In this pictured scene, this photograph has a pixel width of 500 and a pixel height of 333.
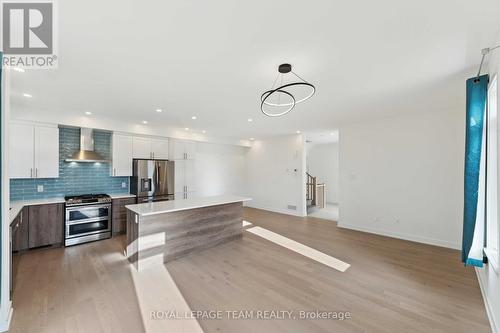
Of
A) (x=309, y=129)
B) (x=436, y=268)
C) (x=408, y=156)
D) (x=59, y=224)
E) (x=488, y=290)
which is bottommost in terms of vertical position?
(x=436, y=268)

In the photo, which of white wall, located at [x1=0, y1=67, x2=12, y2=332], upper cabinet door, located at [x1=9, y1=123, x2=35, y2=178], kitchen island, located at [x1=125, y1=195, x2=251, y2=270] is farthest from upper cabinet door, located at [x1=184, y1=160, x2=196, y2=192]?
white wall, located at [x1=0, y1=67, x2=12, y2=332]

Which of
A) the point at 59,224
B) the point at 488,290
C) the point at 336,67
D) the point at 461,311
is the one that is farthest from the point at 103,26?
the point at 488,290

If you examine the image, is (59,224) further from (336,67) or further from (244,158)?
(244,158)

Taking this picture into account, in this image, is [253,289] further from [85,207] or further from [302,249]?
[85,207]

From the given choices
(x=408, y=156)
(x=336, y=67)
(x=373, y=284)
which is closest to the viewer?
(x=336, y=67)

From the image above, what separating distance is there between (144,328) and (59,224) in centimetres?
329

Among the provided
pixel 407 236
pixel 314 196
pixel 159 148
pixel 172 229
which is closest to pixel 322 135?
pixel 314 196

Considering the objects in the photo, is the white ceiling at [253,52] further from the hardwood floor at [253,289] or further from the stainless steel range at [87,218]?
the hardwood floor at [253,289]

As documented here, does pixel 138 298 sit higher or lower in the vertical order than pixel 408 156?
lower

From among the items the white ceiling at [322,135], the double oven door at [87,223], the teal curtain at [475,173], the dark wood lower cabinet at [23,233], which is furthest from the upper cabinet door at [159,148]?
the teal curtain at [475,173]

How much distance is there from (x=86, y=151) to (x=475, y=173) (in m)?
6.57

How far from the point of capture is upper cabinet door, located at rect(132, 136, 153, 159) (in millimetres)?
5027

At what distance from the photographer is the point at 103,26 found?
5.37 feet

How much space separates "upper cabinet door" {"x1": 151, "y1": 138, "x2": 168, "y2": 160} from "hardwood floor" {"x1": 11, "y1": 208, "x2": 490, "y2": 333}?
248cm
